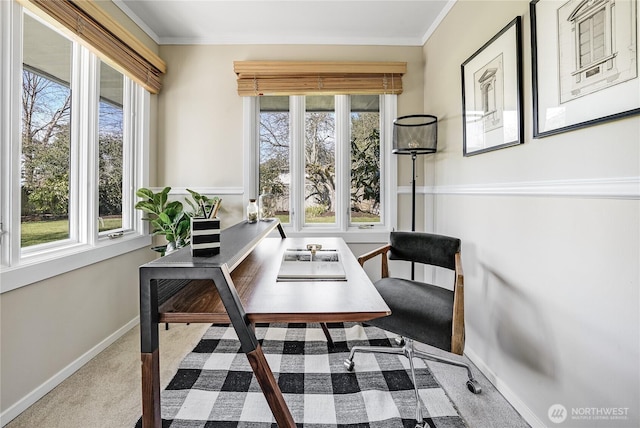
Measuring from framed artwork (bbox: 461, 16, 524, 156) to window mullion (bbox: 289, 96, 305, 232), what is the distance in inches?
56.7

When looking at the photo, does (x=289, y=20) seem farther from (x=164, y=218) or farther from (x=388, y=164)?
(x=164, y=218)

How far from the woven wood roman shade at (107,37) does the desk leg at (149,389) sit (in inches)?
74.6

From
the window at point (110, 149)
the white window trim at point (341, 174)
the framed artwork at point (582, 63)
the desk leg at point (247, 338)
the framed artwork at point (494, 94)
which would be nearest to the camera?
the desk leg at point (247, 338)

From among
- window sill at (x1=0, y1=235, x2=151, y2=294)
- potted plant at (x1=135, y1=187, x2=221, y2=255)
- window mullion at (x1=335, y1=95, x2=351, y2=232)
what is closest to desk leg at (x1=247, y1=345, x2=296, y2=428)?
window sill at (x1=0, y1=235, x2=151, y2=294)

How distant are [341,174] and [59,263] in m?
2.18

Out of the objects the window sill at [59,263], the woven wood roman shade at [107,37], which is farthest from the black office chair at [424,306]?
the woven wood roman shade at [107,37]

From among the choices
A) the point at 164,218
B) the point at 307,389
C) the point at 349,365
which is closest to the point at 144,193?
the point at 164,218

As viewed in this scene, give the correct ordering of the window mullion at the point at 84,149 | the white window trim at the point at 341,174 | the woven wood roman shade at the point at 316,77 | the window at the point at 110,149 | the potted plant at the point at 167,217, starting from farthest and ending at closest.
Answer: the white window trim at the point at 341,174 < the woven wood roman shade at the point at 316,77 < the potted plant at the point at 167,217 < the window at the point at 110,149 < the window mullion at the point at 84,149

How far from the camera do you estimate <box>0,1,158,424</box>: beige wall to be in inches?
57.3

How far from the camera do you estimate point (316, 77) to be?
270 centimetres

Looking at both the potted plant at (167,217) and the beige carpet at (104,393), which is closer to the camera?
the beige carpet at (104,393)

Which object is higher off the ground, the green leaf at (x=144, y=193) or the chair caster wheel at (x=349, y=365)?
the green leaf at (x=144, y=193)

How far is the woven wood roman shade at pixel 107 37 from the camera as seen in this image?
1.66m

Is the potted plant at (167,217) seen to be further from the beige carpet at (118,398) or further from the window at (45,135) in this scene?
the beige carpet at (118,398)
